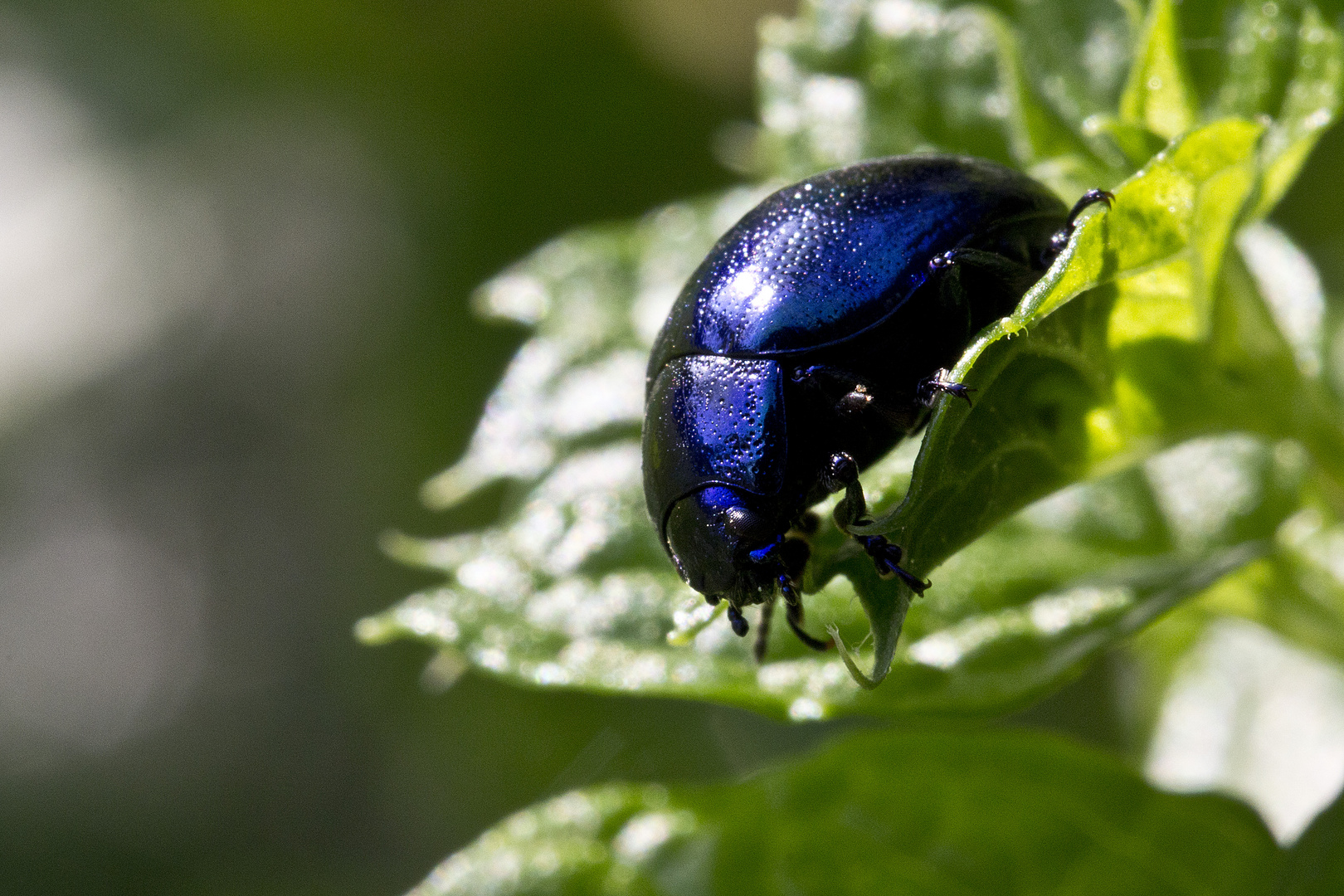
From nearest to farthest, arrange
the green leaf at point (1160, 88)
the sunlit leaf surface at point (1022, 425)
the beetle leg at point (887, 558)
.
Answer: the beetle leg at point (887, 558)
the sunlit leaf surface at point (1022, 425)
the green leaf at point (1160, 88)

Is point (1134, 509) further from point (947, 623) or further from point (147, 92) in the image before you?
point (147, 92)

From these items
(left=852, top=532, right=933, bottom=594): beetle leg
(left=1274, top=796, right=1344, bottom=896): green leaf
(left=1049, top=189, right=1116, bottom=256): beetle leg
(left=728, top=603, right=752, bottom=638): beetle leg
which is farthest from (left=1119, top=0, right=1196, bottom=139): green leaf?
(left=1274, top=796, right=1344, bottom=896): green leaf

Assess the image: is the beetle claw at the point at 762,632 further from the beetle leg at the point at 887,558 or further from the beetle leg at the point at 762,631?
the beetle leg at the point at 887,558

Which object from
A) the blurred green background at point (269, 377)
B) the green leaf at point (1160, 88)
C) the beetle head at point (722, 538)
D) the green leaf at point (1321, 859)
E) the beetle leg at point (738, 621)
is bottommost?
the green leaf at point (1321, 859)

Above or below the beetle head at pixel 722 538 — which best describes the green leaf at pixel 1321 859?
below

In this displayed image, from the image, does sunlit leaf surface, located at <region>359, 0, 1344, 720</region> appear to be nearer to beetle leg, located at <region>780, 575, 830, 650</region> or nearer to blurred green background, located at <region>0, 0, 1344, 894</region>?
beetle leg, located at <region>780, 575, 830, 650</region>

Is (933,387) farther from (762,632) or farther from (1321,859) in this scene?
(1321,859)

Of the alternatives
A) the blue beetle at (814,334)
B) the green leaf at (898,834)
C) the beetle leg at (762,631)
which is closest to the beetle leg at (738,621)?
the blue beetle at (814,334)

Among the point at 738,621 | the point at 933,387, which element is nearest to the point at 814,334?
the point at 933,387
